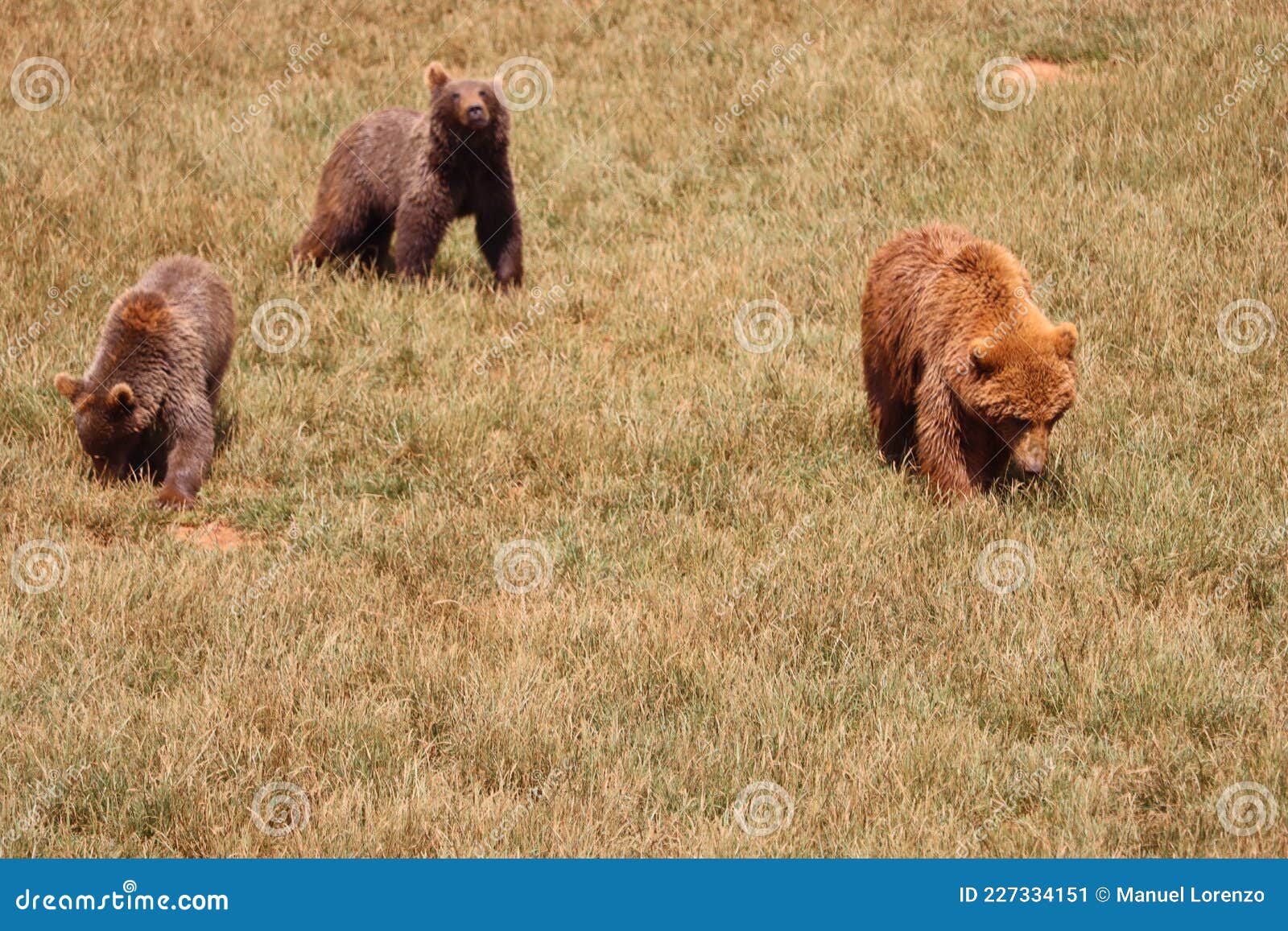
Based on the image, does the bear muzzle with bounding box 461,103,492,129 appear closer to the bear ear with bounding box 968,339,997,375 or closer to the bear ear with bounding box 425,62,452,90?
the bear ear with bounding box 425,62,452,90

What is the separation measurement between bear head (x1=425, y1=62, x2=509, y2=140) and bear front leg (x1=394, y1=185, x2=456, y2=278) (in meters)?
0.51

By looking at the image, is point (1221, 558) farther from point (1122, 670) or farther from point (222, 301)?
point (222, 301)

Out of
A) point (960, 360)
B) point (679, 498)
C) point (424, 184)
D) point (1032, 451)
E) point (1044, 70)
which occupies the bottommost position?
point (679, 498)

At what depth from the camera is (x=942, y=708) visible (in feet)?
16.8

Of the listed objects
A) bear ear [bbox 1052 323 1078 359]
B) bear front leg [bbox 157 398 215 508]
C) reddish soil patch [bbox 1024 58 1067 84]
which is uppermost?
reddish soil patch [bbox 1024 58 1067 84]

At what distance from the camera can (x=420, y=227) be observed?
989 cm

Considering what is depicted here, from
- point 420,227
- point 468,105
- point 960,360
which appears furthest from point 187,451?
point 960,360

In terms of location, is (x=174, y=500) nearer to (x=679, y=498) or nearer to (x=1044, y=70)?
(x=679, y=498)

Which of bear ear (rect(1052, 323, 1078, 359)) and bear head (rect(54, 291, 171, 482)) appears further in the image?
bear head (rect(54, 291, 171, 482))

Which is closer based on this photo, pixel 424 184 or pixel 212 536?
pixel 212 536

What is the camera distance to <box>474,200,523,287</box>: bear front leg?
1001 centimetres

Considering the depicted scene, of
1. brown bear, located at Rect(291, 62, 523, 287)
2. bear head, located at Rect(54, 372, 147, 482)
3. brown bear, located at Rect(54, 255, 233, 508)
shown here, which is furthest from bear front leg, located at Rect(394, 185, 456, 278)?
bear head, located at Rect(54, 372, 147, 482)

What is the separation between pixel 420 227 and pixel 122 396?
3.26 m

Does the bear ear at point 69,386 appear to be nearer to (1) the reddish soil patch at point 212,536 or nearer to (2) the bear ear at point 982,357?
(1) the reddish soil patch at point 212,536
